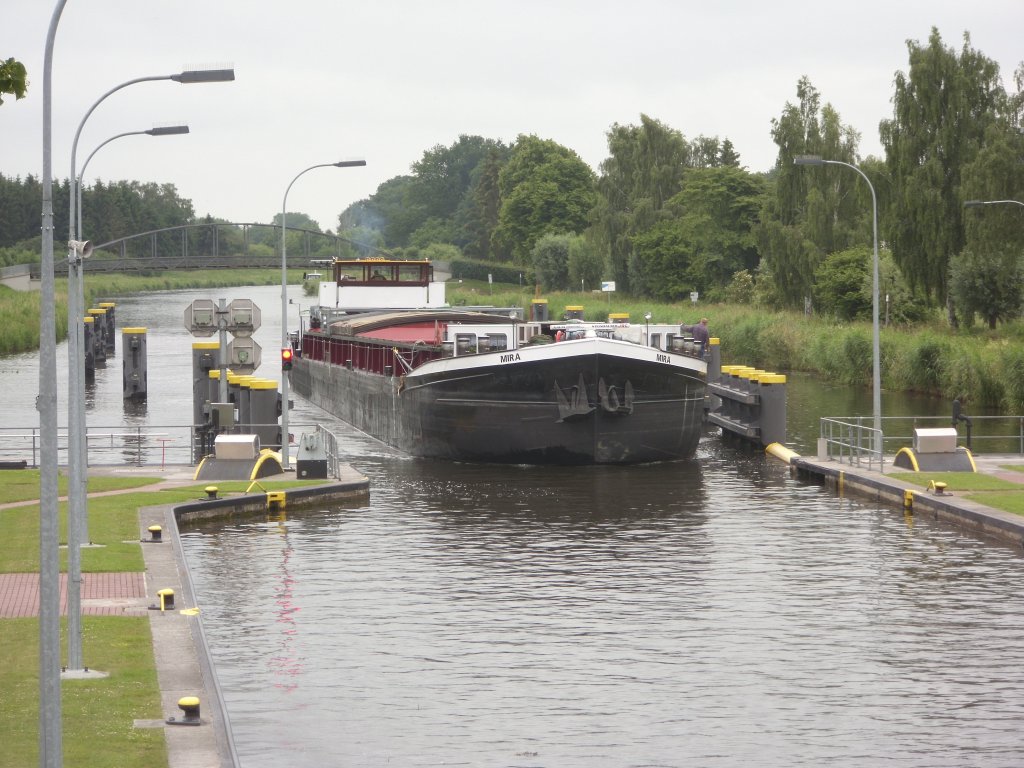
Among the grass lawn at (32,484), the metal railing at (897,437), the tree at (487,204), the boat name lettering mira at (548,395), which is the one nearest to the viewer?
the grass lawn at (32,484)

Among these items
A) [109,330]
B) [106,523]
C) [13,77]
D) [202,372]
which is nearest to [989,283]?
[202,372]

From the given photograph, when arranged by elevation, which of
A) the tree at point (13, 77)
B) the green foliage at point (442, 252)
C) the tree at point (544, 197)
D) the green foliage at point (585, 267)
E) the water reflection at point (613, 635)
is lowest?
the water reflection at point (613, 635)

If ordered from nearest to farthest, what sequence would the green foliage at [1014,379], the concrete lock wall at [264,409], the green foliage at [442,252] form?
the concrete lock wall at [264,409] → the green foliage at [1014,379] → the green foliage at [442,252]

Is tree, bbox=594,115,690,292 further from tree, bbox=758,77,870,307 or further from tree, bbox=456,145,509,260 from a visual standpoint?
tree, bbox=456,145,509,260

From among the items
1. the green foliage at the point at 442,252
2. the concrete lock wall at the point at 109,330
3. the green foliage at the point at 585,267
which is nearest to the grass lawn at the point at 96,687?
the concrete lock wall at the point at 109,330

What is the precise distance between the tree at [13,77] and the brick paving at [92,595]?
A: 7.79 meters

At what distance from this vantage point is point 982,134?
63.3m

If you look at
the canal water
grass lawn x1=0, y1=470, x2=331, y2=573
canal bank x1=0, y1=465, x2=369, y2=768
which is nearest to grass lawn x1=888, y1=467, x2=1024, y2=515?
the canal water

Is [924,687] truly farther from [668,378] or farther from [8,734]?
[668,378]

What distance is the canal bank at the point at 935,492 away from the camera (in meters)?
26.0

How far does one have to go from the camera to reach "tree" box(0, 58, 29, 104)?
1255 cm

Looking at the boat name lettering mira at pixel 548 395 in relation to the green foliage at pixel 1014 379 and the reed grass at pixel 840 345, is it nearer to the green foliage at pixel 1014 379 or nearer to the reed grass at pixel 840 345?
the green foliage at pixel 1014 379

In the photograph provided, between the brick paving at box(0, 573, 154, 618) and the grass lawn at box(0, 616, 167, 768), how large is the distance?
1.62 feet

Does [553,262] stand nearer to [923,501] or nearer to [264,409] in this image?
[264,409]
